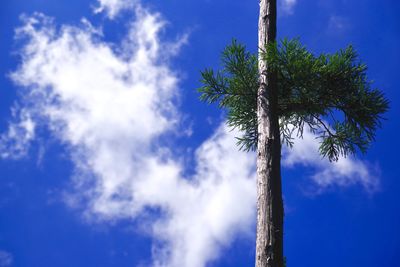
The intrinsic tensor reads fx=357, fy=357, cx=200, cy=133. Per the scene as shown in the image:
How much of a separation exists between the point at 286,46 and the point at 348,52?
123cm

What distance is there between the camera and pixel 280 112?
5.81 m

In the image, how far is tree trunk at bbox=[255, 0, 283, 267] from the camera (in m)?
3.96

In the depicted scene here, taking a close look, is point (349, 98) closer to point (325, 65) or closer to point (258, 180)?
point (325, 65)

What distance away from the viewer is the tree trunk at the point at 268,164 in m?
3.96

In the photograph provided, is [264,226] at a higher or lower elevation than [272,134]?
lower

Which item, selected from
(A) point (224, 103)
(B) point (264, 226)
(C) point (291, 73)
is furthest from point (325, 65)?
(B) point (264, 226)

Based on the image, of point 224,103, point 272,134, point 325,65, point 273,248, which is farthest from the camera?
point 224,103

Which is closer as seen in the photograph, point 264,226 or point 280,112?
point 264,226

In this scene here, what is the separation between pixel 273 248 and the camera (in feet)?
12.9

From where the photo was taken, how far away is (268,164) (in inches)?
180

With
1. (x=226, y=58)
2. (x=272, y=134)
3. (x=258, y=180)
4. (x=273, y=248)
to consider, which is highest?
(x=226, y=58)

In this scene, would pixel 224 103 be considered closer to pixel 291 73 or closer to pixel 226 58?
pixel 226 58

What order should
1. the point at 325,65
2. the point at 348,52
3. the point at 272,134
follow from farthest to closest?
the point at 348,52
the point at 325,65
the point at 272,134

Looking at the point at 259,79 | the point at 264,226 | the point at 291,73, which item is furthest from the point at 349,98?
the point at 264,226
